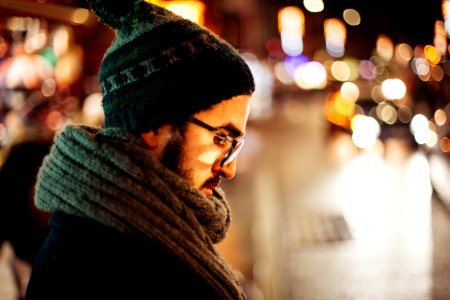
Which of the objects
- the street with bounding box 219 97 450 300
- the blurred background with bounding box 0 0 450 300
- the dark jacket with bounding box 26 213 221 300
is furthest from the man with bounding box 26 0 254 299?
the street with bounding box 219 97 450 300

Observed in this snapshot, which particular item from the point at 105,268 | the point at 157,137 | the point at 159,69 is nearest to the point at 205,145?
the point at 157,137

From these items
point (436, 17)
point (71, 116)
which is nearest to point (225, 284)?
point (71, 116)

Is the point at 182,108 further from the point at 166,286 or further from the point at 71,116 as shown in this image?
the point at 71,116

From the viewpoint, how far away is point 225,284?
1801 millimetres

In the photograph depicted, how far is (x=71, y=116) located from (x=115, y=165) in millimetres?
7854

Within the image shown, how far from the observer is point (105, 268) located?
154cm

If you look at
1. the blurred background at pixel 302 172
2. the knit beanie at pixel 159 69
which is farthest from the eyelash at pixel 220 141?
the blurred background at pixel 302 172

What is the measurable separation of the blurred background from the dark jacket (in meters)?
2.04

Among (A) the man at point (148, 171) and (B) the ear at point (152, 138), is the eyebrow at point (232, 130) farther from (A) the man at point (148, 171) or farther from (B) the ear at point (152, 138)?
(B) the ear at point (152, 138)

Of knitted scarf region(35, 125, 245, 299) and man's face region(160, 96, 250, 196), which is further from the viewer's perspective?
man's face region(160, 96, 250, 196)

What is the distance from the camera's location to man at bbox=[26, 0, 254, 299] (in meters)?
1.58

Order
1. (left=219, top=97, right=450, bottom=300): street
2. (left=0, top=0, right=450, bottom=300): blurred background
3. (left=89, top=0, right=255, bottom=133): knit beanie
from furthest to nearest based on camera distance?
1. (left=219, top=97, right=450, bottom=300): street
2. (left=0, top=0, right=450, bottom=300): blurred background
3. (left=89, top=0, right=255, bottom=133): knit beanie

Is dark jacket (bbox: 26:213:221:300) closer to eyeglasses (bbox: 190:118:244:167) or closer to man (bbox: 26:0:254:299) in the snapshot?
man (bbox: 26:0:254:299)

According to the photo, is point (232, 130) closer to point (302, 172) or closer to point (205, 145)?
point (205, 145)
